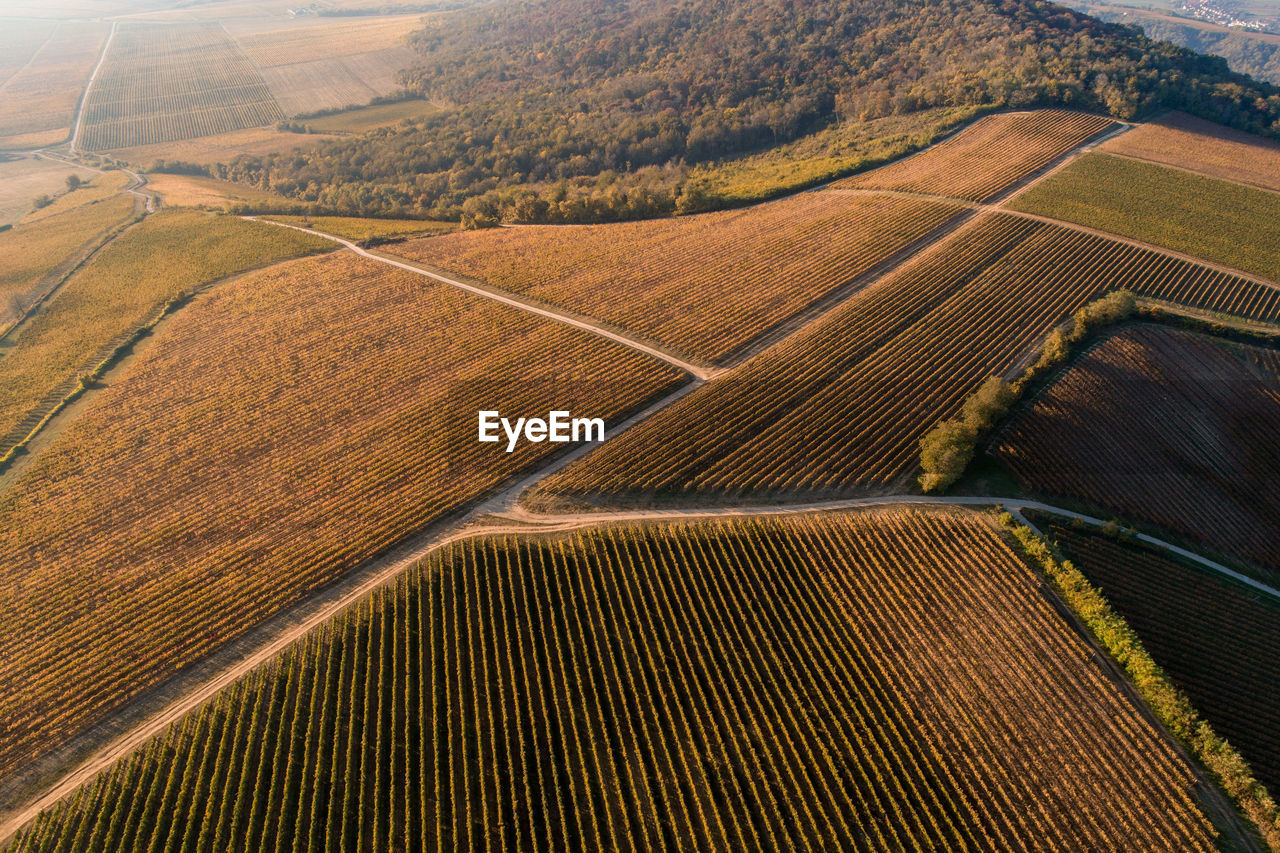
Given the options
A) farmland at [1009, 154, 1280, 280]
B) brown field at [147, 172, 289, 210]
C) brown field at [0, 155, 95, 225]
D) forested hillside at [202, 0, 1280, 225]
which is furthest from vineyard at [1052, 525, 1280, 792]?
brown field at [0, 155, 95, 225]

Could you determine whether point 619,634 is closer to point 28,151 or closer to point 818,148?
point 818,148

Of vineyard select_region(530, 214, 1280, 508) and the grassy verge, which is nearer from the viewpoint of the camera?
the grassy verge

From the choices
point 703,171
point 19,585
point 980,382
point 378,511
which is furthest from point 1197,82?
point 19,585

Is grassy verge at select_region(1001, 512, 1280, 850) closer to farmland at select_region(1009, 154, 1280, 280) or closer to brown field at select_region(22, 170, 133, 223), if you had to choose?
farmland at select_region(1009, 154, 1280, 280)

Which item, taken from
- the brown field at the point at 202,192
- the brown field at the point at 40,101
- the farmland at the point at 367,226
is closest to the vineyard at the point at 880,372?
the farmland at the point at 367,226

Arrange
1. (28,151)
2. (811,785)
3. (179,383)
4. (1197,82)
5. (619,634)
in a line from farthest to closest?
(28,151) → (1197,82) → (179,383) → (619,634) → (811,785)
